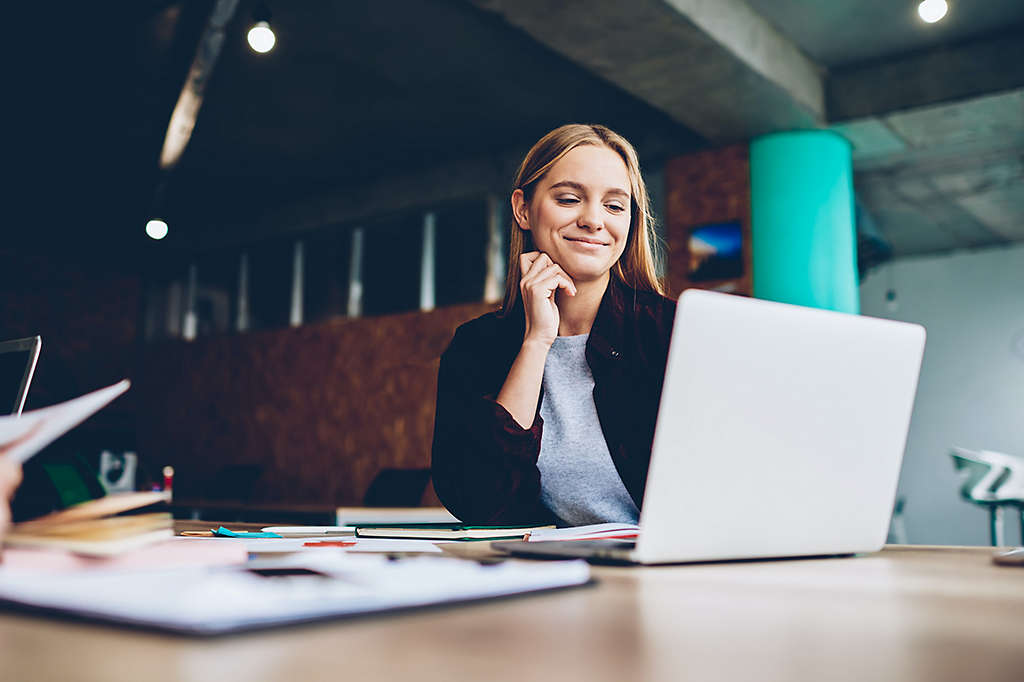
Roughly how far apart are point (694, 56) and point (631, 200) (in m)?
3.26

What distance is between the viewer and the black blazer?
1.45 metres

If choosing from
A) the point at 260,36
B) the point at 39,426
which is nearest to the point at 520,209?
the point at 39,426

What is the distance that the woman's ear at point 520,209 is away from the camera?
182 cm

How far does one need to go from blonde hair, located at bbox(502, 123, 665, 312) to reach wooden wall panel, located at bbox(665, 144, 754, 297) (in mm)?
4042

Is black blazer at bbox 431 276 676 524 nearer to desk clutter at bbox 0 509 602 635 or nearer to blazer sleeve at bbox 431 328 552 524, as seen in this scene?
blazer sleeve at bbox 431 328 552 524

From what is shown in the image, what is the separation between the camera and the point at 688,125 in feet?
18.7

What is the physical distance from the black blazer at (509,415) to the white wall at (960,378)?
322 inches

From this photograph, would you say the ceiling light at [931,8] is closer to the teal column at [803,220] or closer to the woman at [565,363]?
the teal column at [803,220]

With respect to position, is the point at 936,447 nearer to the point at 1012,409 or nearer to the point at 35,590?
the point at 1012,409

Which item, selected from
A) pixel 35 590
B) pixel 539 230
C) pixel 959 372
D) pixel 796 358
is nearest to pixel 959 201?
pixel 959 372

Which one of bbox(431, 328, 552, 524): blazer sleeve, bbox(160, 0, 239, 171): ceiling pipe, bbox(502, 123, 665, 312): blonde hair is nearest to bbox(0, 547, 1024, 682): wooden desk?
bbox(431, 328, 552, 524): blazer sleeve

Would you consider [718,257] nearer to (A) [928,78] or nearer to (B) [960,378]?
(A) [928,78]

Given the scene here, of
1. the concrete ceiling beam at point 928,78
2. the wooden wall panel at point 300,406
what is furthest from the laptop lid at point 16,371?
the wooden wall panel at point 300,406

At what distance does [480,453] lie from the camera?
1454mm
